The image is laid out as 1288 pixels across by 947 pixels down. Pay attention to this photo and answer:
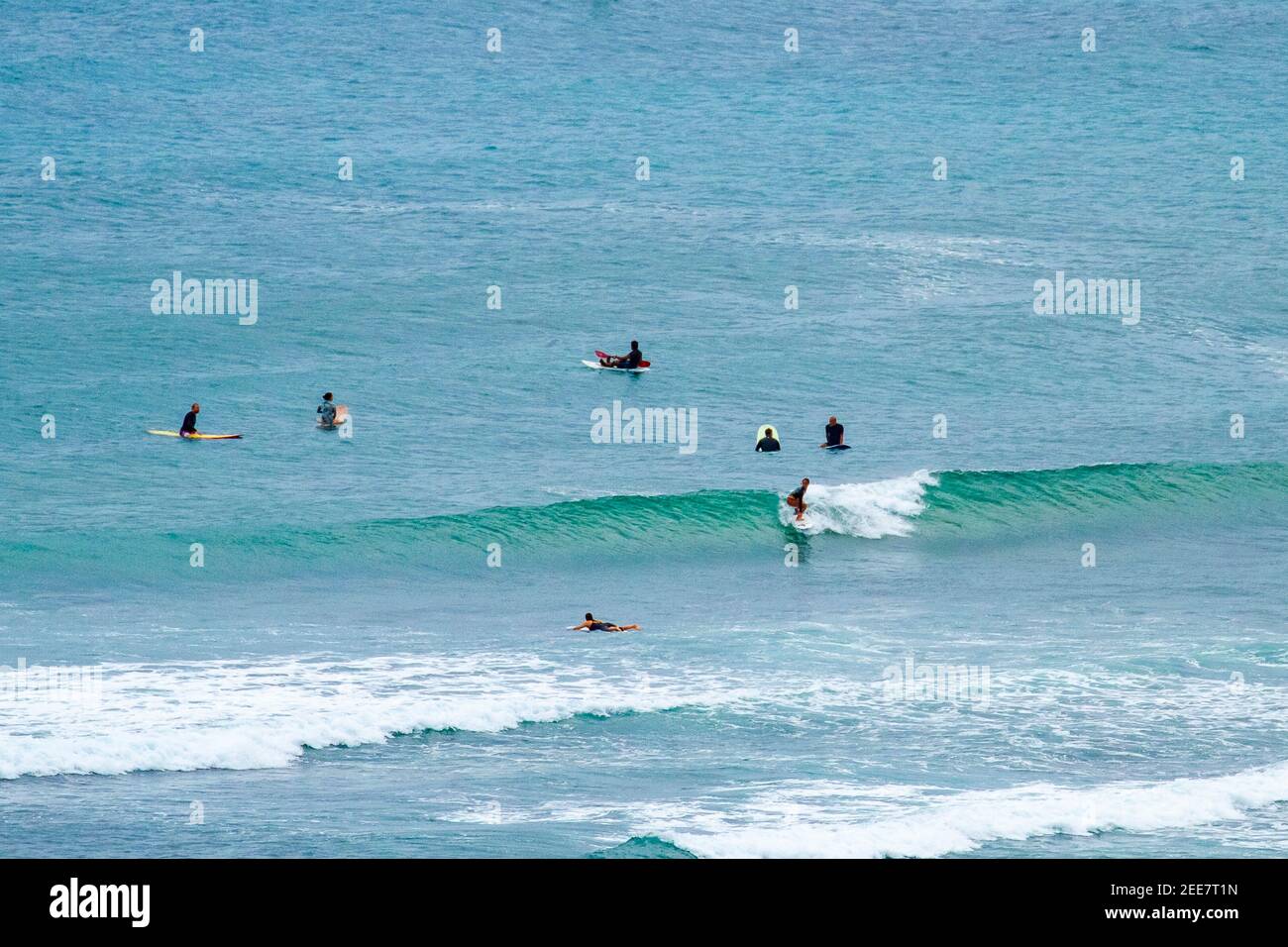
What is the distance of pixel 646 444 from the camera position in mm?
36594

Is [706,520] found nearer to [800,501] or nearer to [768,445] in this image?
[800,501]

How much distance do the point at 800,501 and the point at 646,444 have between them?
5660 millimetres

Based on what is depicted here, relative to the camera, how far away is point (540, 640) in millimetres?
24906

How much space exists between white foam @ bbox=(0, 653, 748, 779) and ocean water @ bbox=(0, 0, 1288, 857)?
95 millimetres

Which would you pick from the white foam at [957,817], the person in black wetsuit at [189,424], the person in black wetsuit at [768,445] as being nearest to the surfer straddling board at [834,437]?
the person in black wetsuit at [768,445]

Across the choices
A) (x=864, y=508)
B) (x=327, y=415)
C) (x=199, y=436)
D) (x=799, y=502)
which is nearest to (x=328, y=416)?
(x=327, y=415)

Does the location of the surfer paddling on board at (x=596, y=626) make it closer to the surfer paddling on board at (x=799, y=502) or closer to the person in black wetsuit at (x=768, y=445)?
the surfer paddling on board at (x=799, y=502)

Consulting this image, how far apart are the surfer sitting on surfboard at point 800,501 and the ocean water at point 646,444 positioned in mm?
280

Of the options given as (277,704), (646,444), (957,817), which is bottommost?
(957,817)

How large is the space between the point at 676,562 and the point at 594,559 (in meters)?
1.50

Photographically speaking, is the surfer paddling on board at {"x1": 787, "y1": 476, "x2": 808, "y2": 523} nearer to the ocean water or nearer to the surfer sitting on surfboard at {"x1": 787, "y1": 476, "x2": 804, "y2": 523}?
the surfer sitting on surfboard at {"x1": 787, "y1": 476, "x2": 804, "y2": 523}

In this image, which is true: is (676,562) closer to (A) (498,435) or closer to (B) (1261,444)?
(A) (498,435)

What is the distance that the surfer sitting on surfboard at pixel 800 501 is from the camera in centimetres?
3181
